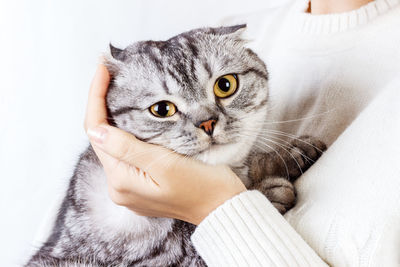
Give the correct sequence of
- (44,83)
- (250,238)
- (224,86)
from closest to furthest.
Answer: (250,238), (224,86), (44,83)

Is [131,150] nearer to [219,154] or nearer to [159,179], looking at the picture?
[159,179]

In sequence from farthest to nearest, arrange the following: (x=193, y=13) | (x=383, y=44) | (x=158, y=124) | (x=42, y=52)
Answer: (x=193, y=13) < (x=42, y=52) < (x=383, y=44) < (x=158, y=124)

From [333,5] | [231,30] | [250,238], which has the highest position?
[333,5]

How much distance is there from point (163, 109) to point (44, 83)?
812 millimetres

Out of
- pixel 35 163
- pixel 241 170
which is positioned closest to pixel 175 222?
pixel 241 170

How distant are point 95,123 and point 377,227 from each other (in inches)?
23.0

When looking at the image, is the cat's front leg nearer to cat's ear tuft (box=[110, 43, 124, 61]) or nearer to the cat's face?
the cat's face

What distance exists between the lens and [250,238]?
683 millimetres

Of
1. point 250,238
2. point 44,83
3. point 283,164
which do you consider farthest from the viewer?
point 44,83

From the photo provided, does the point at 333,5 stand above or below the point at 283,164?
above

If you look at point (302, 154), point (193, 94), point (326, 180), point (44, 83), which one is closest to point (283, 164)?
point (302, 154)

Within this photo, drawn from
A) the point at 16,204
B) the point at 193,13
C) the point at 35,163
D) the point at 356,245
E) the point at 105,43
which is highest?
the point at 193,13

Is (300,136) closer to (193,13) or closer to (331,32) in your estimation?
(331,32)

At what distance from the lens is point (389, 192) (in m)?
0.62
